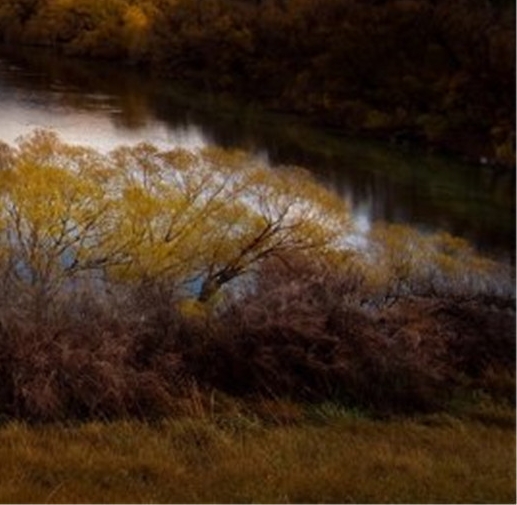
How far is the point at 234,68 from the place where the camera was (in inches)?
1715

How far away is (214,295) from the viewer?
13641mm

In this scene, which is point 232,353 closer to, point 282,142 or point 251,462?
point 251,462

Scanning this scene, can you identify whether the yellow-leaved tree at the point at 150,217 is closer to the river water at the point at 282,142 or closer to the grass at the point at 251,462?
the river water at the point at 282,142

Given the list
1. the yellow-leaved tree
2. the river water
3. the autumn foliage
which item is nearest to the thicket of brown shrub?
the autumn foliage

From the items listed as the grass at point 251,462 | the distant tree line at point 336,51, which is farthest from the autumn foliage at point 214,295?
the distant tree line at point 336,51

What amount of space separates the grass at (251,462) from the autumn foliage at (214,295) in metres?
1.08

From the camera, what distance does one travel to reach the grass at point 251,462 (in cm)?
484

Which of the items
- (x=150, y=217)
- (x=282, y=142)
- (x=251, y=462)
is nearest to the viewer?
(x=251, y=462)

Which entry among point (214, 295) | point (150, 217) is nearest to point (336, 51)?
point (150, 217)

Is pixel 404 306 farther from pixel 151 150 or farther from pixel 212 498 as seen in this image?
pixel 151 150

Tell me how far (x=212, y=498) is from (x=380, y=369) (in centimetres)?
432

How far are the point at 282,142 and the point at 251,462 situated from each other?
24.7m

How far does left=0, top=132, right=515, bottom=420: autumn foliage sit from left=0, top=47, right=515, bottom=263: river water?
3564mm

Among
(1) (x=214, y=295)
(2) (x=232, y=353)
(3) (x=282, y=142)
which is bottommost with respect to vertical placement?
(3) (x=282, y=142)
